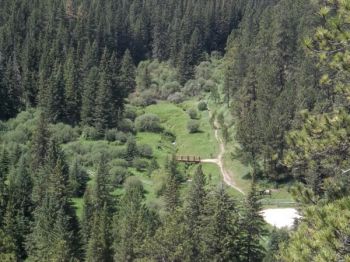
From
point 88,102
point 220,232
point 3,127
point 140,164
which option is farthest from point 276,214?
point 3,127

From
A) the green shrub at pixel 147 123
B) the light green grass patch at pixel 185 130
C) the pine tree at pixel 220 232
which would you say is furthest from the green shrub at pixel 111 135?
the pine tree at pixel 220 232

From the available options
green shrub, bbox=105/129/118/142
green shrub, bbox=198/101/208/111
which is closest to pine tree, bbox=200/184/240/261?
green shrub, bbox=105/129/118/142

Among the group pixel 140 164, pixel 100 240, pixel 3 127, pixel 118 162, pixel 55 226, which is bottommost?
pixel 100 240

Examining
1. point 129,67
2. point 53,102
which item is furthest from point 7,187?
point 129,67

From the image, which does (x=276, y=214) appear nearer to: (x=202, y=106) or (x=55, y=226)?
(x=55, y=226)

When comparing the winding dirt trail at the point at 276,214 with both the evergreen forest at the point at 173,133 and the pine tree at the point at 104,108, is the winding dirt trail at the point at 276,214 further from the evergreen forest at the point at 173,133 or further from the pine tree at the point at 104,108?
the pine tree at the point at 104,108
